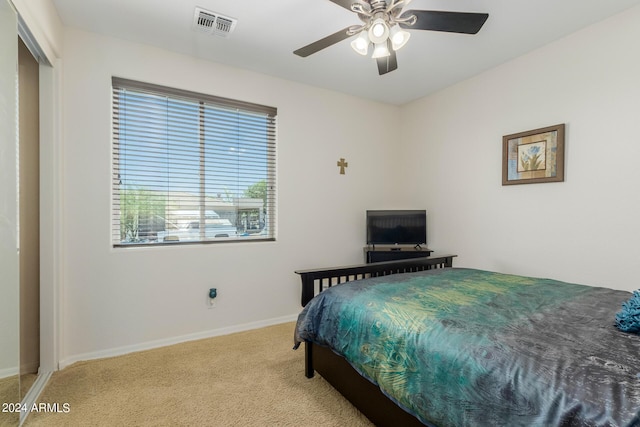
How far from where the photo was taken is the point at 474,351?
113 centimetres

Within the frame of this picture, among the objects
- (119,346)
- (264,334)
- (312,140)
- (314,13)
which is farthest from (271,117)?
(119,346)

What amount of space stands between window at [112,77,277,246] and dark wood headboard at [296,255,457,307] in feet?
3.81

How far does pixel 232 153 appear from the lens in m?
3.11

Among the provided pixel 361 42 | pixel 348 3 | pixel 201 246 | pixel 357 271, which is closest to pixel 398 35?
pixel 361 42

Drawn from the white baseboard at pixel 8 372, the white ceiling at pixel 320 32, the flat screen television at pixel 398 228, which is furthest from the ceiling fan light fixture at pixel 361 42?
the white baseboard at pixel 8 372

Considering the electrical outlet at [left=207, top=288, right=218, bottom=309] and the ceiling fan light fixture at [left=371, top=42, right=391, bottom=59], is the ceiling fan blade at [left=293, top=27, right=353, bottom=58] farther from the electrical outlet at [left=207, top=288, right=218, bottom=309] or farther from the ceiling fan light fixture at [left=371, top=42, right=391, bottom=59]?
the electrical outlet at [left=207, top=288, right=218, bottom=309]

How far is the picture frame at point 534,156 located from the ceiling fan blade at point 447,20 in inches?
55.8

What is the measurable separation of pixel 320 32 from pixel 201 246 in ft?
6.92

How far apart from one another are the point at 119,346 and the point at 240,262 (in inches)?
46.2

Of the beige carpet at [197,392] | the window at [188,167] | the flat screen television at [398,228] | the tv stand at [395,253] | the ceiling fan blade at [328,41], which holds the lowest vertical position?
the beige carpet at [197,392]

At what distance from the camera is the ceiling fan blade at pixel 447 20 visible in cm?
168

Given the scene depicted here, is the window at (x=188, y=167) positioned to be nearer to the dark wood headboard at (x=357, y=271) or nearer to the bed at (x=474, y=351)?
the dark wood headboard at (x=357, y=271)

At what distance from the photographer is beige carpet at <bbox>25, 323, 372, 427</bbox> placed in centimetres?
172

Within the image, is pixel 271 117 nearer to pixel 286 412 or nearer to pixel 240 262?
pixel 240 262
